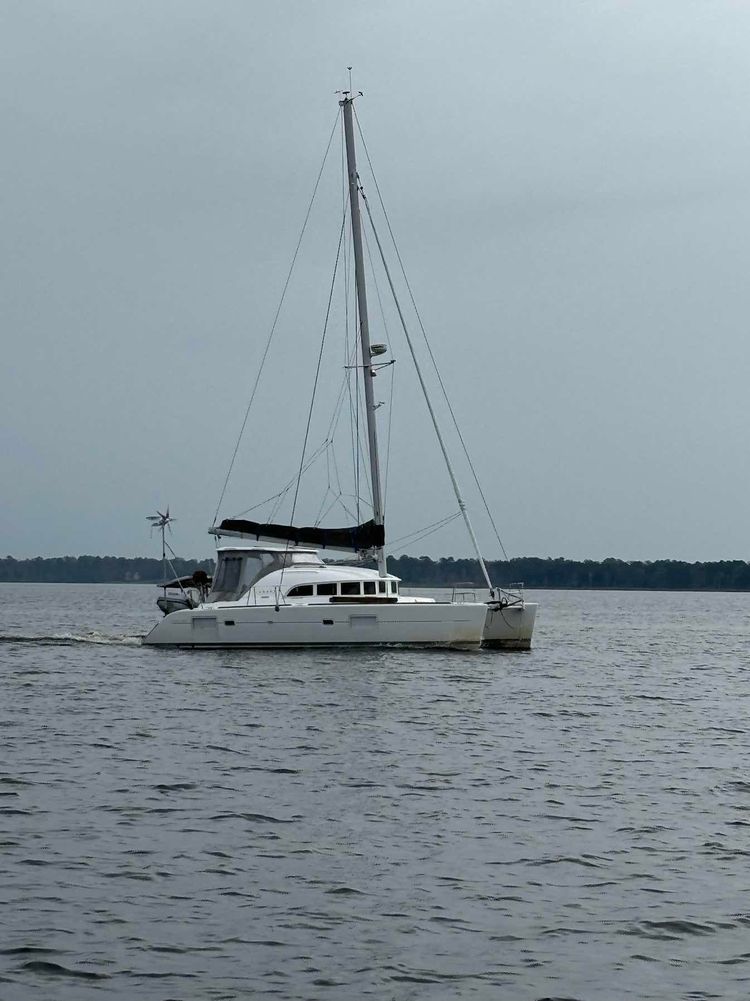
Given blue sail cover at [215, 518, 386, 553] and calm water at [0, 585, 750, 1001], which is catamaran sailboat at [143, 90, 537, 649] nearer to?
blue sail cover at [215, 518, 386, 553]

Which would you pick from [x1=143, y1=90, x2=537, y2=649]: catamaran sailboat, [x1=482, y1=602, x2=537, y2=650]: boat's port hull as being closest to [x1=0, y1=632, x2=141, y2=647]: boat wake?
[x1=143, y1=90, x2=537, y2=649]: catamaran sailboat

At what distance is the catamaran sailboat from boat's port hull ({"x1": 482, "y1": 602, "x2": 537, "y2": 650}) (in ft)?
1.35

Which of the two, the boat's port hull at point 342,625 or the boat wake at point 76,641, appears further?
the boat wake at point 76,641

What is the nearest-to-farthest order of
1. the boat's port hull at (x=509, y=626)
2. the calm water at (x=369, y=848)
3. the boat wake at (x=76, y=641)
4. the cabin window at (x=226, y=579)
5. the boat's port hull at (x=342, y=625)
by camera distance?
1. the calm water at (x=369, y=848)
2. the boat's port hull at (x=342, y=625)
3. the cabin window at (x=226, y=579)
4. the boat's port hull at (x=509, y=626)
5. the boat wake at (x=76, y=641)

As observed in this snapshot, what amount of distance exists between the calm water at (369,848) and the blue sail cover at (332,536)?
38.9 ft

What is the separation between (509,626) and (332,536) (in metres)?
6.83

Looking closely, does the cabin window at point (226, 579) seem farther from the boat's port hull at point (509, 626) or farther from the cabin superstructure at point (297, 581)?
the boat's port hull at point (509, 626)

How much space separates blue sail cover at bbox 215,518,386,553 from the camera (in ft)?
130

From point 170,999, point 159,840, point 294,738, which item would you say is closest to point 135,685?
point 294,738

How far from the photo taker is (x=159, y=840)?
13625 millimetres

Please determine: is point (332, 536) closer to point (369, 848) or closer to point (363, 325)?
point (363, 325)

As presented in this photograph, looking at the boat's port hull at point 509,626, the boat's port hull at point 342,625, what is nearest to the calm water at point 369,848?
the boat's port hull at point 342,625

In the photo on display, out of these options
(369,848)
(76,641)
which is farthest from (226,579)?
(369,848)

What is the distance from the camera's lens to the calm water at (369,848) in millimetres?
9711
